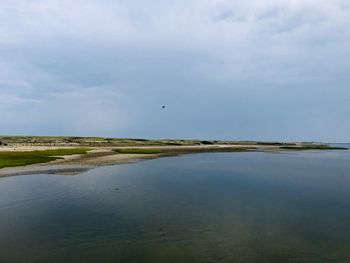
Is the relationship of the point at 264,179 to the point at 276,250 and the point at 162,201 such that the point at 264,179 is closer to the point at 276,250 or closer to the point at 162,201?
the point at 162,201

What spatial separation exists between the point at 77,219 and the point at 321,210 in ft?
58.6

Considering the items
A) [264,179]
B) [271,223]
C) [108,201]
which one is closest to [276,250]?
[271,223]

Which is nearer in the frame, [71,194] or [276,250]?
[276,250]

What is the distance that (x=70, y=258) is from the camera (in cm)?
1655

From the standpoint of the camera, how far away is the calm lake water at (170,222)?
56.4ft

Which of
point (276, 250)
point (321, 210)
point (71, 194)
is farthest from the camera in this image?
point (71, 194)

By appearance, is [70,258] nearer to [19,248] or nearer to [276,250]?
[19,248]

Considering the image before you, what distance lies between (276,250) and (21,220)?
52.7 feet

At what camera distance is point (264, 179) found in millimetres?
46562

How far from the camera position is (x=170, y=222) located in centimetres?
2281

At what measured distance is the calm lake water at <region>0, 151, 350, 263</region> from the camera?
56.4ft

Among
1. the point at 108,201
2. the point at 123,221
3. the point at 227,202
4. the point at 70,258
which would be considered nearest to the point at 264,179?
the point at 227,202

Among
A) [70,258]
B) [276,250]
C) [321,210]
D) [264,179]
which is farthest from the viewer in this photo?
[264,179]

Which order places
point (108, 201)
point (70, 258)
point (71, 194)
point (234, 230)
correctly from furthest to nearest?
1. point (71, 194)
2. point (108, 201)
3. point (234, 230)
4. point (70, 258)
